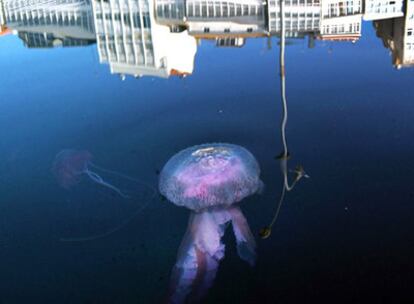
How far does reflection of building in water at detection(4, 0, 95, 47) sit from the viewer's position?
48.2 feet

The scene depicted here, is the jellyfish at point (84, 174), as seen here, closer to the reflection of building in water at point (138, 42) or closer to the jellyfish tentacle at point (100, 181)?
the jellyfish tentacle at point (100, 181)

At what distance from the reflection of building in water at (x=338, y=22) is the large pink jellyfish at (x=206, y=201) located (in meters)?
6.47

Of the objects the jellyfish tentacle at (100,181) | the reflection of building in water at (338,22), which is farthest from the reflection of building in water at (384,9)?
the jellyfish tentacle at (100,181)

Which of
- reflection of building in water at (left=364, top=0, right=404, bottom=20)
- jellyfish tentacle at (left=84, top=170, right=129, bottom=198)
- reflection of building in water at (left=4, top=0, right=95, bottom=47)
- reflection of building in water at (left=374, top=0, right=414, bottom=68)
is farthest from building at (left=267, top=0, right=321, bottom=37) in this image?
jellyfish tentacle at (left=84, top=170, right=129, bottom=198)

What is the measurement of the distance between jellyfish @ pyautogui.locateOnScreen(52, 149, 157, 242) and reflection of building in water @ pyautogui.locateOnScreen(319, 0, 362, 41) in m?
7.79

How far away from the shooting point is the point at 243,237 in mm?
7211

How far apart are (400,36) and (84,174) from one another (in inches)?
368

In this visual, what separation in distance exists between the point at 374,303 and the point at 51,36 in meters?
12.2

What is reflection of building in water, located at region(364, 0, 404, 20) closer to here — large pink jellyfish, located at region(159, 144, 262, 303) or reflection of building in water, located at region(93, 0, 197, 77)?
reflection of building in water, located at region(93, 0, 197, 77)

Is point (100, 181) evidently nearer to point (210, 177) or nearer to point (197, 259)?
point (210, 177)

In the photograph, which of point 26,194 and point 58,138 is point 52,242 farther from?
point 58,138

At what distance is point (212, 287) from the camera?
648cm

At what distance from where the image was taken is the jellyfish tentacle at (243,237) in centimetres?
693

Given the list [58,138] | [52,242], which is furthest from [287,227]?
[58,138]
